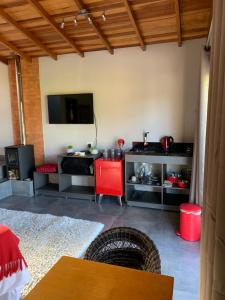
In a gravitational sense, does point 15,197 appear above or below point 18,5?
below

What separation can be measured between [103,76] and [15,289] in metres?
3.43

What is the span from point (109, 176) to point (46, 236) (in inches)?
Result: 54.6

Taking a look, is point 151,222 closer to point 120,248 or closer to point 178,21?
point 120,248

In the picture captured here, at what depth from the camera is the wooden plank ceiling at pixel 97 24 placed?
10.0 ft

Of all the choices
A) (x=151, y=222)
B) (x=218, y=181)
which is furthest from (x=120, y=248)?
(x=151, y=222)

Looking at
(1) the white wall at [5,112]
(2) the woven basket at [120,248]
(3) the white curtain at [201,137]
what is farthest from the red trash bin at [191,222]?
(1) the white wall at [5,112]

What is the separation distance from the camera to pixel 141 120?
418 cm

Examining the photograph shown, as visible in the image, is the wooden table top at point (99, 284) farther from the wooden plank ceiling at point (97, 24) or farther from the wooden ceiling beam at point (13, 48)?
the wooden ceiling beam at point (13, 48)

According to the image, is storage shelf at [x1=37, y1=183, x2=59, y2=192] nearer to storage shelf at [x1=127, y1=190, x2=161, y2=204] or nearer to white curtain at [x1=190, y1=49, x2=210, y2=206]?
storage shelf at [x1=127, y1=190, x2=161, y2=204]

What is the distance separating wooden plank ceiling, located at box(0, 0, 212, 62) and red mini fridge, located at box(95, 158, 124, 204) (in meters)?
1.89

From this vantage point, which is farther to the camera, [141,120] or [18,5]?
[141,120]

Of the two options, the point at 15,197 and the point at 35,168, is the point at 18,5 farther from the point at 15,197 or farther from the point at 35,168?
the point at 15,197

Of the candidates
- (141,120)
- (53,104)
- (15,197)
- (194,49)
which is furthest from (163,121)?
(15,197)

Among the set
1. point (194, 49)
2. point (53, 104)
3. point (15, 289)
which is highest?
point (194, 49)
